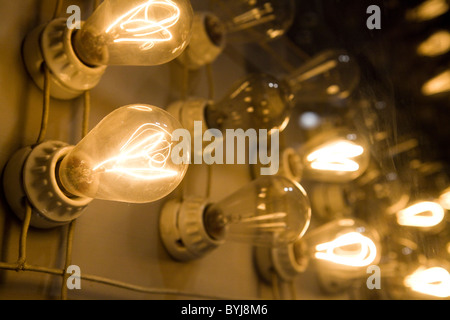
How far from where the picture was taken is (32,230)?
389 millimetres

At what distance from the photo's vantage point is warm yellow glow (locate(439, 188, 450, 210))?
716 millimetres

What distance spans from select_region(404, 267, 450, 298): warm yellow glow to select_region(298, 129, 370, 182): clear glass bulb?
0.20 meters

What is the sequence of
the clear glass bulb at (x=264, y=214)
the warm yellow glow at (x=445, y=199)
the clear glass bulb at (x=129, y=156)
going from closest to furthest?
the clear glass bulb at (x=129, y=156), the clear glass bulb at (x=264, y=214), the warm yellow glow at (x=445, y=199)

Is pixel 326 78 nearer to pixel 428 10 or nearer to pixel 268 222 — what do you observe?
pixel 428 10

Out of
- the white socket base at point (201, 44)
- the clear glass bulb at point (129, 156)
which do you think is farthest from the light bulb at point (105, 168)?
the white socket base at point (201, 44)

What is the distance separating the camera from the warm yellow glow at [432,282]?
2.01 feet

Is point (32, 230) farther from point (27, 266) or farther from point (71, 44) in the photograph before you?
point (71, 44)

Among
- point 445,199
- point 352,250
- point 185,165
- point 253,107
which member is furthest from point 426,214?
point 185,165

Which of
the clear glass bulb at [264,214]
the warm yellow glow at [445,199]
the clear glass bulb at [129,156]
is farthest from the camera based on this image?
the warm yellow glow at [445,199]

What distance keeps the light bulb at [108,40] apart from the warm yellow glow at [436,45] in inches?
23.5

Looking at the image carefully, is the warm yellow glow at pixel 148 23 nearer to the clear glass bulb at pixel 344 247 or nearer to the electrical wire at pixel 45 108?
the electrical wire at pixel 45 108

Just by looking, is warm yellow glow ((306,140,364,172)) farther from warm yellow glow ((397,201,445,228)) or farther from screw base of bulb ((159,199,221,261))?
screw base of bulb ((159,199,221,261))

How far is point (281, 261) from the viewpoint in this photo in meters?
0.65
